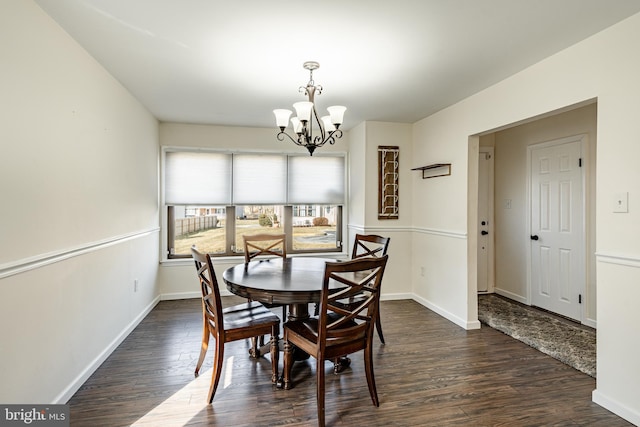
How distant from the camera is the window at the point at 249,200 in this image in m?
4.70

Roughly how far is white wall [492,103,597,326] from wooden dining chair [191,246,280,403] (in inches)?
132

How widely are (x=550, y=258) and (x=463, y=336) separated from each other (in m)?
1.67

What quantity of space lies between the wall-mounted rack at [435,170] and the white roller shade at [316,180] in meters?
1.14

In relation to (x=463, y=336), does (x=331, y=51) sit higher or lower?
higher

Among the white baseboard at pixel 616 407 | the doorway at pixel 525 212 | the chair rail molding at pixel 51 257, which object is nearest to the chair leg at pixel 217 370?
the chair rail molding at pixel 51 257

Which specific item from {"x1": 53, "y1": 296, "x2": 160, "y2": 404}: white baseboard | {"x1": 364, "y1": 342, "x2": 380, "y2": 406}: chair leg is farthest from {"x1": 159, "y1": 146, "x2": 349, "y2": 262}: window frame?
{"x1": 364, "y1": 342, "x2": 380, "y2": 406}: chair leg

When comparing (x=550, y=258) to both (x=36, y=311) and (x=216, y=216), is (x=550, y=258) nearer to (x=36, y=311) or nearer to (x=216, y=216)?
(x=216, y=216)

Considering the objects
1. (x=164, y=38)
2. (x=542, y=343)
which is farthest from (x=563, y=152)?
(x=164, y=38)

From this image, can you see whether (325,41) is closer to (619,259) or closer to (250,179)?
(619,259)

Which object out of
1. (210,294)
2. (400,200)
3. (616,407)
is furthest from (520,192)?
(210,294)

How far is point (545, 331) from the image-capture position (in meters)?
3.49

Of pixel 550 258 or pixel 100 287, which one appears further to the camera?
pixel 550 258

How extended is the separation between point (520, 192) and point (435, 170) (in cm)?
128

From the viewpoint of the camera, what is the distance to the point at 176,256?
475 centimetres
